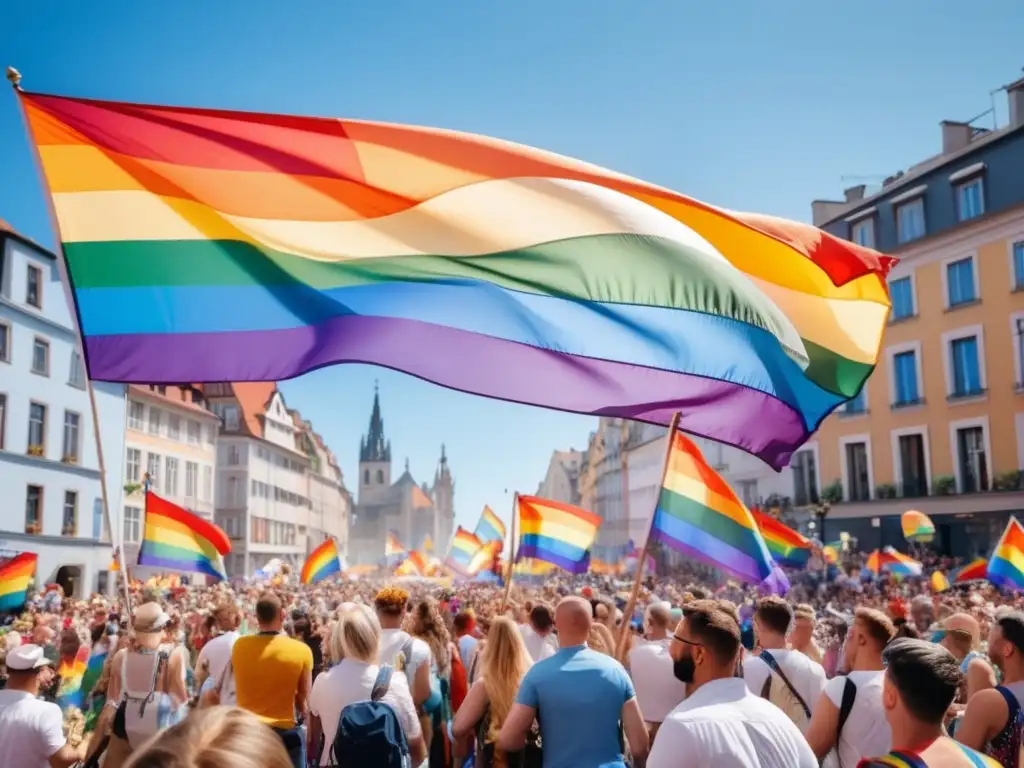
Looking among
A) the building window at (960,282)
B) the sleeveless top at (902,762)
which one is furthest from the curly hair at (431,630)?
the building window at (960,282)

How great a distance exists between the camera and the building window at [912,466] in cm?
3762

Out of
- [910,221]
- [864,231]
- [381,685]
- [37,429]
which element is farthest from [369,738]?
[864,231]

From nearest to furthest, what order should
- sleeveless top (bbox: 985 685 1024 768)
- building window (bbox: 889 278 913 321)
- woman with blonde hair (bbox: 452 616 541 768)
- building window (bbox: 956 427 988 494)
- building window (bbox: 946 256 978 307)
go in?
1. sleeveless top (bbox: 985 685 1024 768)
2. woman with blonde hair (bbox: 452 616 541 768)
3. building window (bbox: 956 427 988 494)
4. building window (bbox: 946 256 978 307)
5. building window (bbox: 889 278 913 321)

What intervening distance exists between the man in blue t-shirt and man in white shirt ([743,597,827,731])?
4.97ft

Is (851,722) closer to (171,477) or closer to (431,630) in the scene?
(431,630)

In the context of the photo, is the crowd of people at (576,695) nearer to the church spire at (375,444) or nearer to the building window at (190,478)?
the building window at (190,478)

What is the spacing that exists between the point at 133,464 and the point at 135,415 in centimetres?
259

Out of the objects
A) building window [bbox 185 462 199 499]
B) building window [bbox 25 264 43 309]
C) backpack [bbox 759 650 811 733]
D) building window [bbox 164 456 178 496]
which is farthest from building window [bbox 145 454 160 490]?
backpack [bbox 759 650 811 733]

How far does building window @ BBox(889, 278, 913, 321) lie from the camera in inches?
1535

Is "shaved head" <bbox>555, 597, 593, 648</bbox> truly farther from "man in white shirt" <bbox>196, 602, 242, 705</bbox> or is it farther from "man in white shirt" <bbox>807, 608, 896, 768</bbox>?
"man in white shirt" <bbox>196, 602, 242, 705</bbox>

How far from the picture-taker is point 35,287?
38562 mm

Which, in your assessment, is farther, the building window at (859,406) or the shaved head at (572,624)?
the building window at (859,406)

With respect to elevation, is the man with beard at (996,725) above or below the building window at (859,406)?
below

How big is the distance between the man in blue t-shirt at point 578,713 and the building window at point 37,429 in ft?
123
